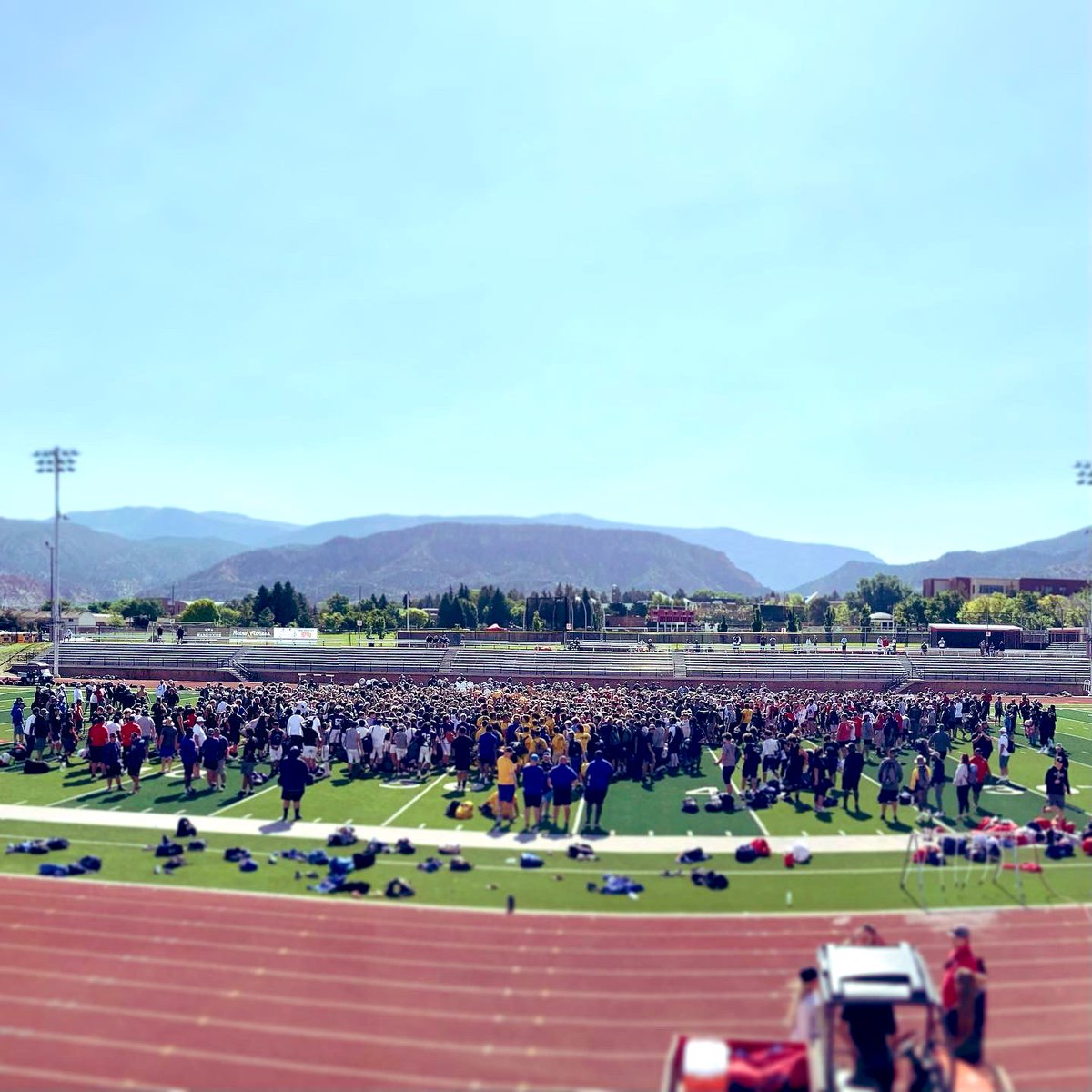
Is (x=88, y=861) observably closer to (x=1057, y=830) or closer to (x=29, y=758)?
(x=29, y=758)

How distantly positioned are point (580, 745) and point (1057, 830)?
907cm

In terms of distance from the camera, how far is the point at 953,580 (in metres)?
152

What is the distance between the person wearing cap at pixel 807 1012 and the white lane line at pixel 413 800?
1030 centimetres

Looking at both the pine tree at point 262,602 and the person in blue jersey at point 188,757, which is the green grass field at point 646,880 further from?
the pine tree at point 262,602

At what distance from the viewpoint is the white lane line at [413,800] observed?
17406 millimetres

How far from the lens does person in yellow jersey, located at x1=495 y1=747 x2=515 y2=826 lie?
55.6 feet

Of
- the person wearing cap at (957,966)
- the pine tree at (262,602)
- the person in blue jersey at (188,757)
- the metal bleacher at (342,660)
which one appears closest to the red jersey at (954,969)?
the person wearing cap at (957,966)

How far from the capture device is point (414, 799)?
63.4 ft

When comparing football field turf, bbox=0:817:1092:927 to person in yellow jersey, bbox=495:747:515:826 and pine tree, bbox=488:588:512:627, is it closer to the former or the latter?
person in yellow jersey, bbox=495:747:515:826

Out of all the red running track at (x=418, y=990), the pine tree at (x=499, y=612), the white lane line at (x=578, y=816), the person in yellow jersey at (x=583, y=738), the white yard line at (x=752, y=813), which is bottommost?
the red running track at (x=418, y=990)

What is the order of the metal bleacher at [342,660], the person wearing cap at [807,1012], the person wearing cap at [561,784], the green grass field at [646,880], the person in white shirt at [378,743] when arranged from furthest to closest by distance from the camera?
the metal bleacher at [342,660], the person in white shirt at [378,743], the person wearing cap at [561,784], the green grass field at [646,880], the person wearing cap at [807,1012]

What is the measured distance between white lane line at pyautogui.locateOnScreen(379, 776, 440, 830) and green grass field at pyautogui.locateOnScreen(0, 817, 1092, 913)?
188 centimetres

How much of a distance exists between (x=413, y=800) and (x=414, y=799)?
0.26 ft

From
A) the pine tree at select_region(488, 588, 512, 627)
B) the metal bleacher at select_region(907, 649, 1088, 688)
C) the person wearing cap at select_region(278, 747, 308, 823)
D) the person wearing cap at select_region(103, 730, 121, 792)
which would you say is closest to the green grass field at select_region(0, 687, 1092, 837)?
the person wearing cap at select_region(103, 730, 121, 792)
